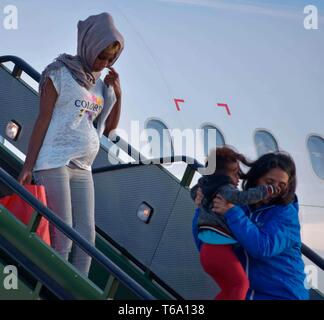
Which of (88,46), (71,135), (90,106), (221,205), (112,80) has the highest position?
(88,46)

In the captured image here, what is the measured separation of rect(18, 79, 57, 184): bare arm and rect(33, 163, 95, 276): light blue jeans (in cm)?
7

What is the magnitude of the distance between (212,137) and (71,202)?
4.80m

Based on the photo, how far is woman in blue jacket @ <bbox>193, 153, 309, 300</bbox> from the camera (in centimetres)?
442

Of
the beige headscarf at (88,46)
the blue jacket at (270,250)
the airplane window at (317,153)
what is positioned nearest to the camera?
the blue jacket at (270,250)

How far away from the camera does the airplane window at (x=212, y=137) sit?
9.45 meters

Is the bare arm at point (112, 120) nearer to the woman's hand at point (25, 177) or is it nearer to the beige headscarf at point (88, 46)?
the beige headscarf at point (88, 46)

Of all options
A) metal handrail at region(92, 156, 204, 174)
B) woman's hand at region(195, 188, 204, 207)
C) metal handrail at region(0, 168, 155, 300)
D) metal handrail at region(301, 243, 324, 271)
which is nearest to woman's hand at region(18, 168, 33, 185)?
metal handrail at region(0, 168, 155, 300)

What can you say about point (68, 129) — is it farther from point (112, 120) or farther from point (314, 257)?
point (314, 257)

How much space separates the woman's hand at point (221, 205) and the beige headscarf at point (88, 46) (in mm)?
999

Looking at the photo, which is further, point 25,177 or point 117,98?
point 117,98

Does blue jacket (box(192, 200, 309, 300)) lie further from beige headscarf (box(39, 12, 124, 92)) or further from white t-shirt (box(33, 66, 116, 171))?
beige headscarf (box(39, 12, 124, 92))

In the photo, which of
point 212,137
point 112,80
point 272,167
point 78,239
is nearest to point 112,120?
point 112,80

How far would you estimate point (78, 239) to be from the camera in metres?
4.32

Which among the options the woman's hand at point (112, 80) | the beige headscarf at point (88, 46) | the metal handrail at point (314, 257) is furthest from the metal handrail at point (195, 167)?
the beige headscarf at point (88, 46)
